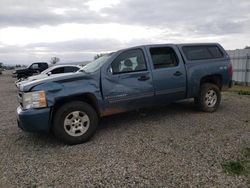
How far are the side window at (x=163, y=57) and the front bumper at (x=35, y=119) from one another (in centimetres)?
270

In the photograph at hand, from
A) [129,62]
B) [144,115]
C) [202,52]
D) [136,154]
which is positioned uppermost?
[202,52]

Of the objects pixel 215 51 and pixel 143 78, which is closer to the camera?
pixel 143 78

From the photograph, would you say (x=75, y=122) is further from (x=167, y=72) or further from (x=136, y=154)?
(x=167, y=72)

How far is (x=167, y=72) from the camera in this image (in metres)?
5.71

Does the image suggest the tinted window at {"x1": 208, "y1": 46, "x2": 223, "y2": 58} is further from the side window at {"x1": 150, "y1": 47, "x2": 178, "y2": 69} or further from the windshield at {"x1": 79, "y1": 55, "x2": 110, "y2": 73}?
the windshield at {"x1": 79, "y1": 55, "x2": 110, "y2": 73}

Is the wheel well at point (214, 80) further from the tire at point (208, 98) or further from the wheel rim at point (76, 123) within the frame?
the wheel rim at point (76, 123)

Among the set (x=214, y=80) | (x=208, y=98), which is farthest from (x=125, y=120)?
(x=214, y=80)

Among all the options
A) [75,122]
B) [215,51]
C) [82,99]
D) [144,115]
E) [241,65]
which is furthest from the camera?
[241,65]

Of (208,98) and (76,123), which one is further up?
(208,98)

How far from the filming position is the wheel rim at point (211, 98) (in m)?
6.52

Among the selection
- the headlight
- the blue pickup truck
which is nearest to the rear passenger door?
the blue pickup truck

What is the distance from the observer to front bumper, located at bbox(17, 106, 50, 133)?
432 centimetres

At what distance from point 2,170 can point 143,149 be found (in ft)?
7.57

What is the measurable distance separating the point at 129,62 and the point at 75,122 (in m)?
1.80
